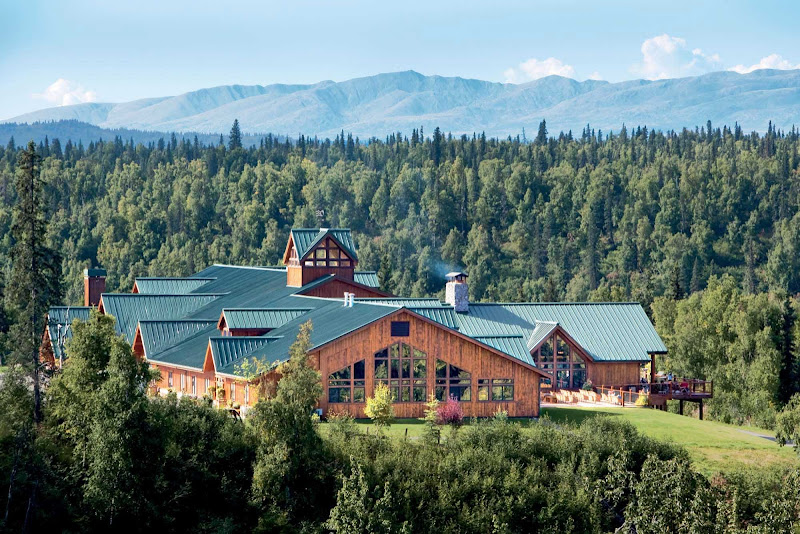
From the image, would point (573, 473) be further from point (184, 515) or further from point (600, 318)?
point (600, 318)

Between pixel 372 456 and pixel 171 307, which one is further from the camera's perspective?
pixel 171 307

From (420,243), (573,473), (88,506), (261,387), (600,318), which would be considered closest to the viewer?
(88,506)

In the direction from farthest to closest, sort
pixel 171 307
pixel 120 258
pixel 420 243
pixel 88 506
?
pixel 420 243, pixel 120 258, pixel 171 307, pixel 88 506

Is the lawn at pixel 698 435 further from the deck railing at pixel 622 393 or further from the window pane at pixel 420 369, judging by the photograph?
the deck railing at pixel 622 393

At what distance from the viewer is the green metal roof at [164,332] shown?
62281mm

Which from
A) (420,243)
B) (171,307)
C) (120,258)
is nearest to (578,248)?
(420,243)

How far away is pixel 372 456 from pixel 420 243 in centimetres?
14628

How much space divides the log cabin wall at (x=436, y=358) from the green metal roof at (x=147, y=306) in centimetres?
2108

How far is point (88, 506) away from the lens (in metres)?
39.2

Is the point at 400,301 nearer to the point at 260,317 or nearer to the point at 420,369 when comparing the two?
the point at 260,317

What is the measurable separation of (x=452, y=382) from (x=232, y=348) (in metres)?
9.40

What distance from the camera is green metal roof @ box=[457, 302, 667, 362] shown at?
60.6 metres

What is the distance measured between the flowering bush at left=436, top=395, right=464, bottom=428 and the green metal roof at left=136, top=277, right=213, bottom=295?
32431 mm

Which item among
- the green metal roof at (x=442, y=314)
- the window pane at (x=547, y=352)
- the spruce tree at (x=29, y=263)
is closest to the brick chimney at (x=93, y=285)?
the green metal roof at (x=442, y=314)
